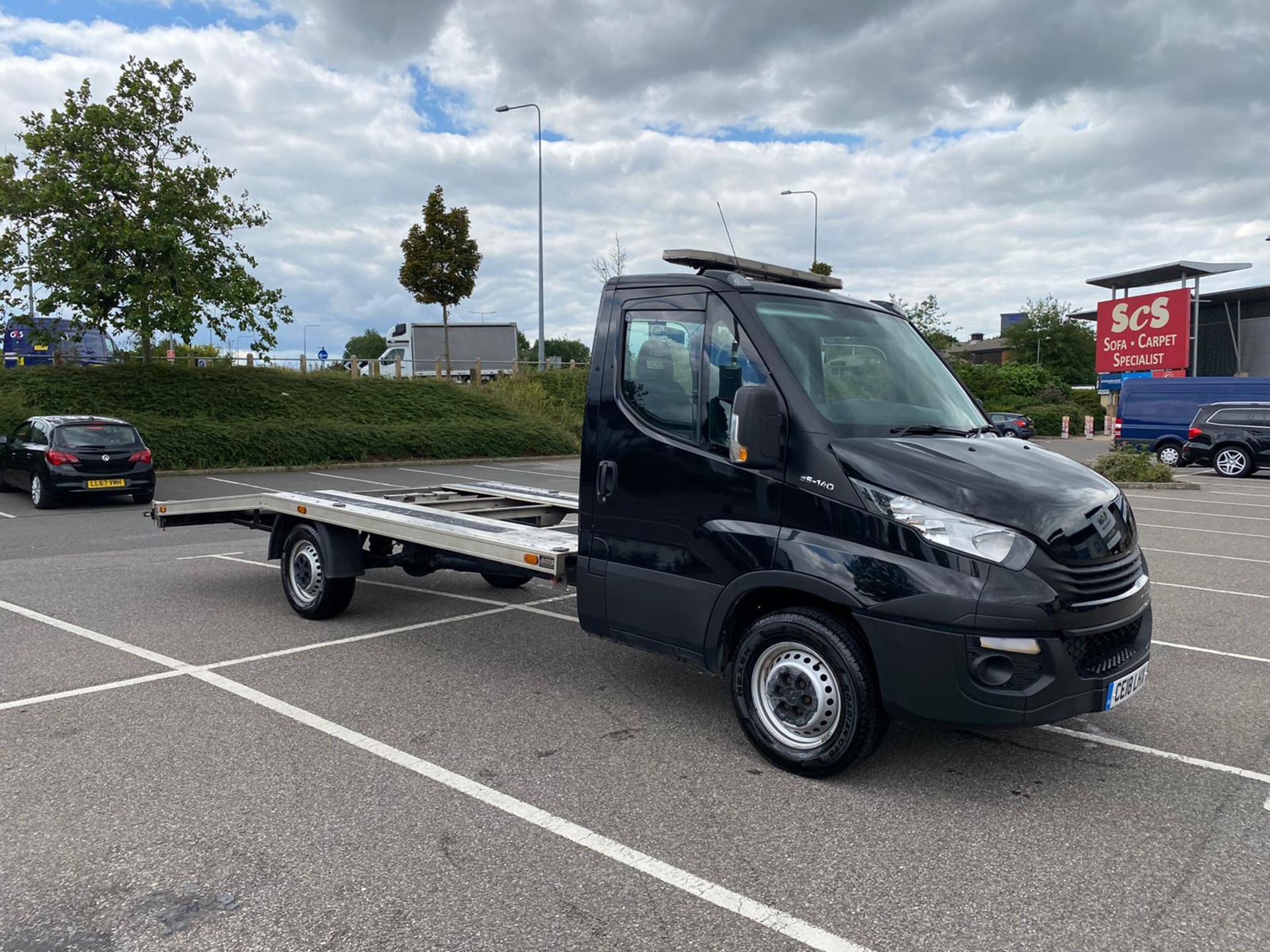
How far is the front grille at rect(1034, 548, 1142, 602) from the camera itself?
3.71 metres

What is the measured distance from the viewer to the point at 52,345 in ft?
76.6

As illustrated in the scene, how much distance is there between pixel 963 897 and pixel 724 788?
1.14 meters

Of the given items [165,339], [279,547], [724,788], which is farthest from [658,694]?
[165,339]

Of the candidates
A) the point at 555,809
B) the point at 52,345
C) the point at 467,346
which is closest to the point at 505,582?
the point at 555,809

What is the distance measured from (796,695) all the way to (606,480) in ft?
4.72

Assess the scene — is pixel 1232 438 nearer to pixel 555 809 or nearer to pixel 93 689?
pixel 555 809

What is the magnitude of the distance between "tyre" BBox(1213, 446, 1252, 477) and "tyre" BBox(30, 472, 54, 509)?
24.8m

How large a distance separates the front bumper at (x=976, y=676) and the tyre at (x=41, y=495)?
1463 centimetres

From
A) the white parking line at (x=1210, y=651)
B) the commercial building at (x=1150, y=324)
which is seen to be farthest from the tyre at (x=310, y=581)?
the commercial building at (x=1150, y=324)

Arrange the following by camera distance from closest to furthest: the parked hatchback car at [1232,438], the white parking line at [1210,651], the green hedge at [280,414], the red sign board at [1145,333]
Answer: the white parking line at [1210,651] → the green hedge at [280,414] → the parked hatchback car at [1232,438] → the red sign board at [1145,333]

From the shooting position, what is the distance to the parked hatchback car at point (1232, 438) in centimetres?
2256

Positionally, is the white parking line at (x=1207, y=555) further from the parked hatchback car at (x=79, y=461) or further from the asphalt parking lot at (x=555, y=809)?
the parked hatchback car at (x=79, y=461)

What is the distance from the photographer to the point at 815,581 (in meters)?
3.97

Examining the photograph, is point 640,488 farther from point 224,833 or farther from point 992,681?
point 224,833
